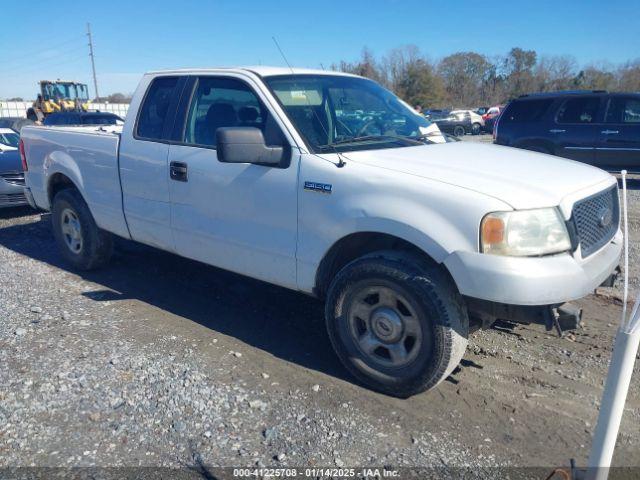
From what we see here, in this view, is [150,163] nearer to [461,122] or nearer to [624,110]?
[624,110]

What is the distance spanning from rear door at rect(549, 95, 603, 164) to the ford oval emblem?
8789mm

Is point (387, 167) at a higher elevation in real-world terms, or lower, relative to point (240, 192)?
higher

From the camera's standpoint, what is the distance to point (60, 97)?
34.1m

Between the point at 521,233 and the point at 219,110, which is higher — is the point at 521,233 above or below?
below

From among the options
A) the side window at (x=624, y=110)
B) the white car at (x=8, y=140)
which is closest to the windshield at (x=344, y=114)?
the white car at (x=8, y=140)

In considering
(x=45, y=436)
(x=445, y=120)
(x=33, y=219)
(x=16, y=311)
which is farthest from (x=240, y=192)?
(x=445, y=120)

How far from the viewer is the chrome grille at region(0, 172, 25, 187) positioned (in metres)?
8.62

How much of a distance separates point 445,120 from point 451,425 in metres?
32.8

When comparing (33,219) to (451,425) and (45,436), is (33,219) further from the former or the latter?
(451,425)

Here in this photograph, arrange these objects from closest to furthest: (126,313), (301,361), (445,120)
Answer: (301,361) < (126,313) < (445,120)

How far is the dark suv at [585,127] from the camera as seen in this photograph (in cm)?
1129

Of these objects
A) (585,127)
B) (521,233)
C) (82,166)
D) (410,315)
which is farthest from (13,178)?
(585,127)

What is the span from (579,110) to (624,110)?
33.2 inches

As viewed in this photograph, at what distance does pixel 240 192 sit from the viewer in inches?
156
